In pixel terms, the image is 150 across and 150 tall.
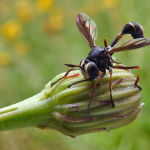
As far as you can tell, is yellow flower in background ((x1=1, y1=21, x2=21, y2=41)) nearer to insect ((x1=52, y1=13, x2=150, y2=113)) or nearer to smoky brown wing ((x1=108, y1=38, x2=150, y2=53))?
insect ((x1=52, y1=13, x2=150, y2=113))

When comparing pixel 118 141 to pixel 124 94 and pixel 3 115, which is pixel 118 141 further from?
pixel 3 115

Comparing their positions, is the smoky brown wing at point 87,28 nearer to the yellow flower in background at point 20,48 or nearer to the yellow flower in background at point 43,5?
the yellow flower in background at point 20,48

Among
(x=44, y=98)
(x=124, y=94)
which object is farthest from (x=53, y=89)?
(x=124, y=94)

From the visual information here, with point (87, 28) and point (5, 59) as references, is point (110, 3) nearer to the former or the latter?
point (5, 59)

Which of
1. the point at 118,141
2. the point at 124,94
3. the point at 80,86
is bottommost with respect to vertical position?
the point at 118,141

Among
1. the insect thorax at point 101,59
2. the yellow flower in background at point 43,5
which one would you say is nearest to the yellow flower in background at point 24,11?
the yellow flower in background at point 43,5

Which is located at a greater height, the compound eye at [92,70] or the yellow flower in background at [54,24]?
the yellow flower in background at [54,24]

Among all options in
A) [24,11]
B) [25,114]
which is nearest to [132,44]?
[25,114]
